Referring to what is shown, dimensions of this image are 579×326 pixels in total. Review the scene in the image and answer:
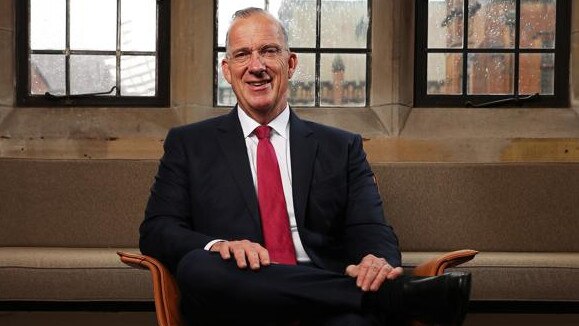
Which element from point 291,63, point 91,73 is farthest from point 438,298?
point 91,73

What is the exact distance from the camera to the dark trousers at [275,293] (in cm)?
206

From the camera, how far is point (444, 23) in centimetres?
470

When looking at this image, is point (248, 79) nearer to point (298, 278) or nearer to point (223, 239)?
point (223, 239)

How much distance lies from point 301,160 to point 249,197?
0.74ft

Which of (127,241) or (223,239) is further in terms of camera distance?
(127,241)

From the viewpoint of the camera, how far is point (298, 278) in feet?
6.78

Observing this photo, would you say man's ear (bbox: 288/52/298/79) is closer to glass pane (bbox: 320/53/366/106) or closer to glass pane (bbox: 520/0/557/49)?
glass pane (bbox: 320/53/366/106)

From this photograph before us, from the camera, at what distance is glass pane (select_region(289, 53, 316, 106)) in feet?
15.3

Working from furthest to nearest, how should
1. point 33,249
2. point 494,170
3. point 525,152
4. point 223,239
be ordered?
point 525,152
point 494,170
point 33,249
point 223,239

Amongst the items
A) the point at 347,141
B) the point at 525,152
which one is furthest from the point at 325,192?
the point at 525,152

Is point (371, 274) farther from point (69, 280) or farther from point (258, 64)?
point (69, 280)

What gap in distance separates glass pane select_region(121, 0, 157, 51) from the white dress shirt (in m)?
2.10

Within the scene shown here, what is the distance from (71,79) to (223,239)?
99.9 inches

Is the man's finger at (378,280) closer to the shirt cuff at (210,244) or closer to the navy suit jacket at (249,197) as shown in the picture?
the navy suit jacket at (249,197)
